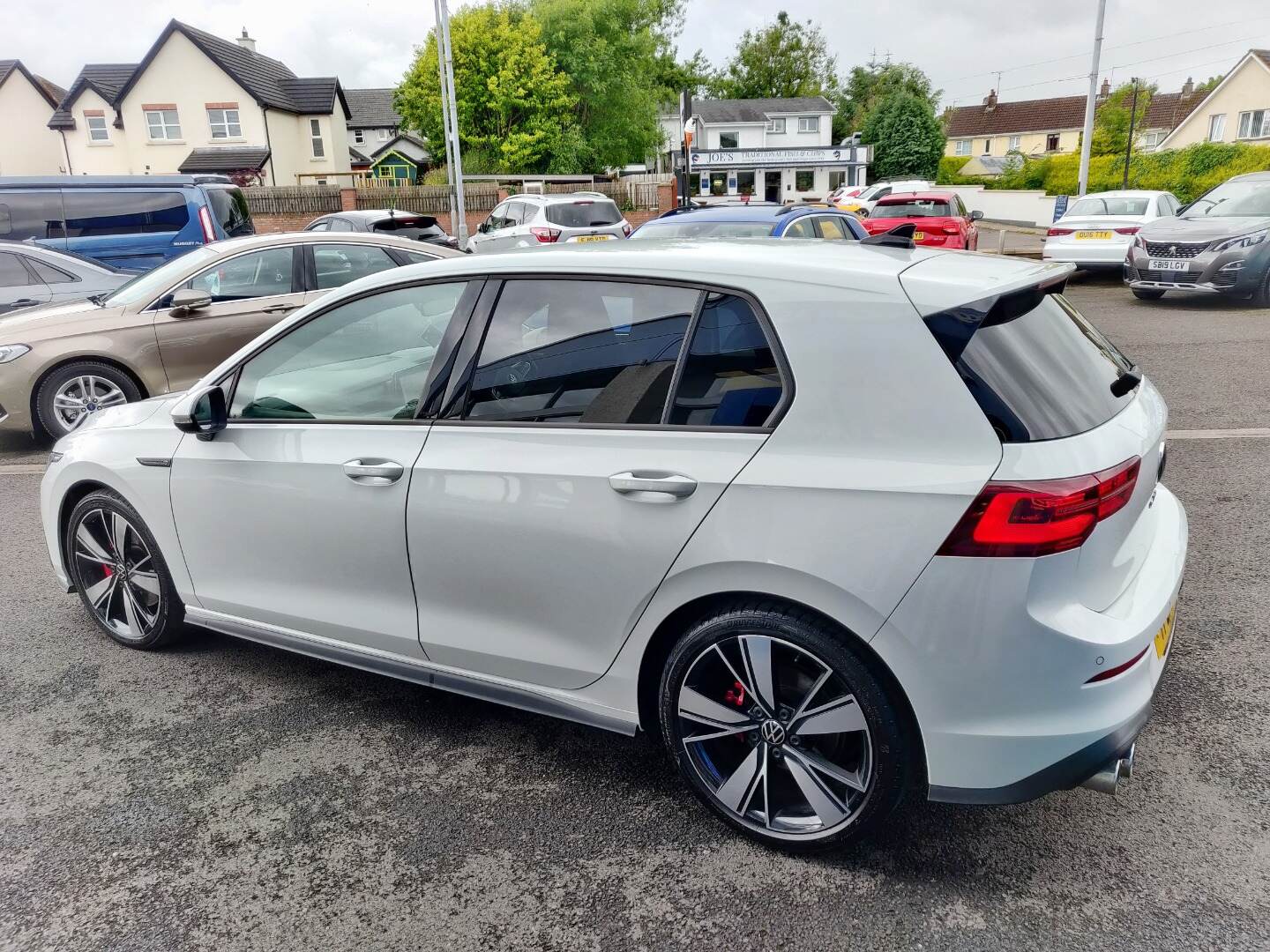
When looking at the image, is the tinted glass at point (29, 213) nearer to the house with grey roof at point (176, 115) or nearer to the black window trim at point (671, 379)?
the black window trim at point (671, 379)

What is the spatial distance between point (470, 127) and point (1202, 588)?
4481cm

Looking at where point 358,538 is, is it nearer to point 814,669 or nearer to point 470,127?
point 814,669

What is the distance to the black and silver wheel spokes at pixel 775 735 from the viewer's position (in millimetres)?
2449

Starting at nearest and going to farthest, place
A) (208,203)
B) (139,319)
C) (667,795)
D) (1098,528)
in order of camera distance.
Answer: (1098,528)
(667,795)
(139,319)
(208,203)

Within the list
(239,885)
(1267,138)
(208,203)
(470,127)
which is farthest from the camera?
(1267,138)

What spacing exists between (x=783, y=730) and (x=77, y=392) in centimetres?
696

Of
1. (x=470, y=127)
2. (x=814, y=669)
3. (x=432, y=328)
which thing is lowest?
(x=814, y=669)

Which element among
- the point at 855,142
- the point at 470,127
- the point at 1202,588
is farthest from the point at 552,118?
the point at 1202,588

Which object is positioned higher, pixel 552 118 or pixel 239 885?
pixel 552 118

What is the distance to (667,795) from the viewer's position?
116 inches

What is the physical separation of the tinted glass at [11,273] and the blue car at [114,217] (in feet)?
A: 9.66

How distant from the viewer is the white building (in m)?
63.9

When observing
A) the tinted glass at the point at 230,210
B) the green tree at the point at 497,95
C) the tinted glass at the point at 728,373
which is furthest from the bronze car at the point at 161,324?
the green tree at the point at 497,95

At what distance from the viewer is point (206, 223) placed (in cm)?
1213
